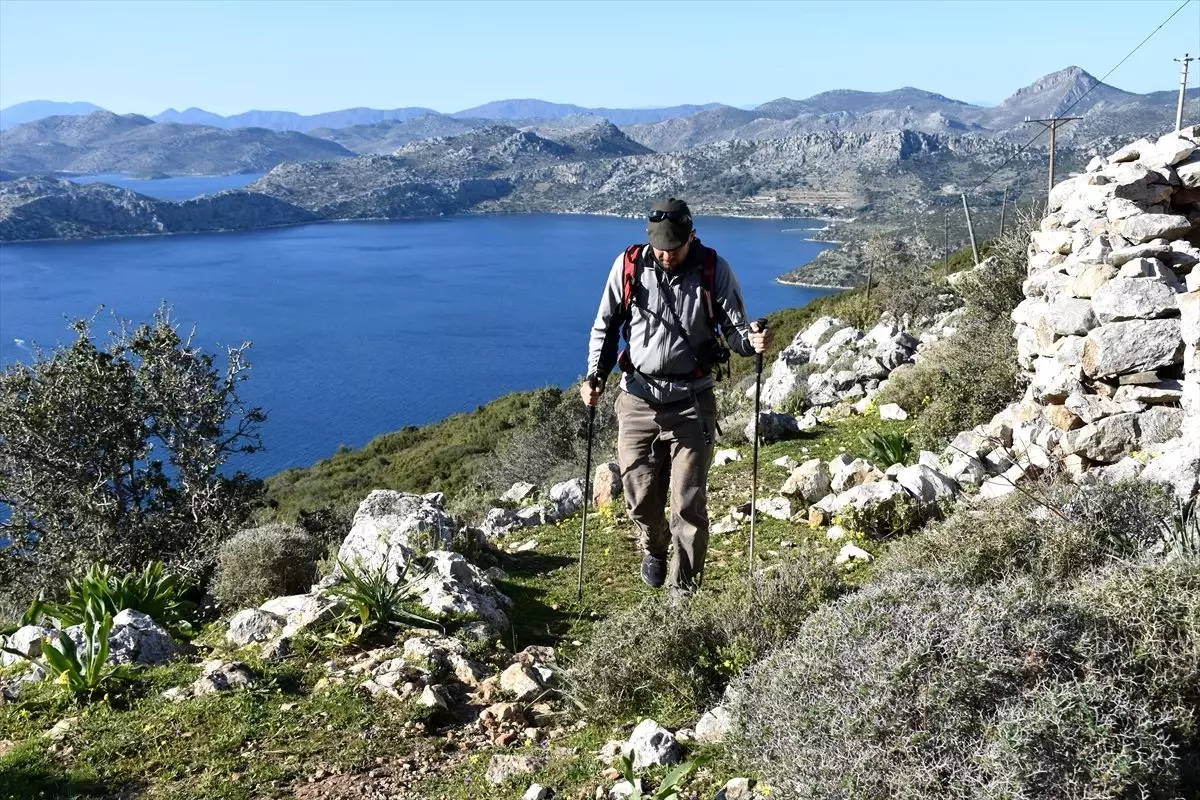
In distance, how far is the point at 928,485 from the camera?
20.4ft

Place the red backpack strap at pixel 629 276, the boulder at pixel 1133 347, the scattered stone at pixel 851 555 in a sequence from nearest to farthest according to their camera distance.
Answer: the red backpack strap at pixel 629 276 < the scattered stone at pixel 851 555 < the boulder at pixel 1133 347

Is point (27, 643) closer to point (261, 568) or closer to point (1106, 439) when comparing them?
point (261, 568)

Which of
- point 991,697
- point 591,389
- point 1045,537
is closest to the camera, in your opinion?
point 991,697

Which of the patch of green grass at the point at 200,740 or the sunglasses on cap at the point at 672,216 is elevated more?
the sunglasses on cap at the point at 672,216

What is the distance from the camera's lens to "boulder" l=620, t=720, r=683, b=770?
11.6 feet

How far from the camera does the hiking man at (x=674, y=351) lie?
16.3ft

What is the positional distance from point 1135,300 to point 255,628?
6129mm

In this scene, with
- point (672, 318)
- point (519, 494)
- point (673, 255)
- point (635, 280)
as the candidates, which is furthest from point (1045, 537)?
point (519, 494)

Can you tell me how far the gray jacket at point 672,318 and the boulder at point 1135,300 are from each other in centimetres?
314

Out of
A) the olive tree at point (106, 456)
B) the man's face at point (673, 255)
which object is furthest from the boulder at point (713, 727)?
the olive tree at point (106, 456)

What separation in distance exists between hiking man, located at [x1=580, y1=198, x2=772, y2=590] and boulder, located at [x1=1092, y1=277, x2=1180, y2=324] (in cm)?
313

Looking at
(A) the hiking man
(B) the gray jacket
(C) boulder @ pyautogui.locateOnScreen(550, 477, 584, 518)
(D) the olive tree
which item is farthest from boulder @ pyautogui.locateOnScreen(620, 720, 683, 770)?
(D) the olive tree

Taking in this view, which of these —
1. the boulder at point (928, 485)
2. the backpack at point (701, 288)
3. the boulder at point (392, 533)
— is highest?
the backpack at point (701, 288)

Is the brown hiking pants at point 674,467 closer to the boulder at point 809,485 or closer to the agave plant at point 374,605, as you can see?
the agave plant at point 374,605
